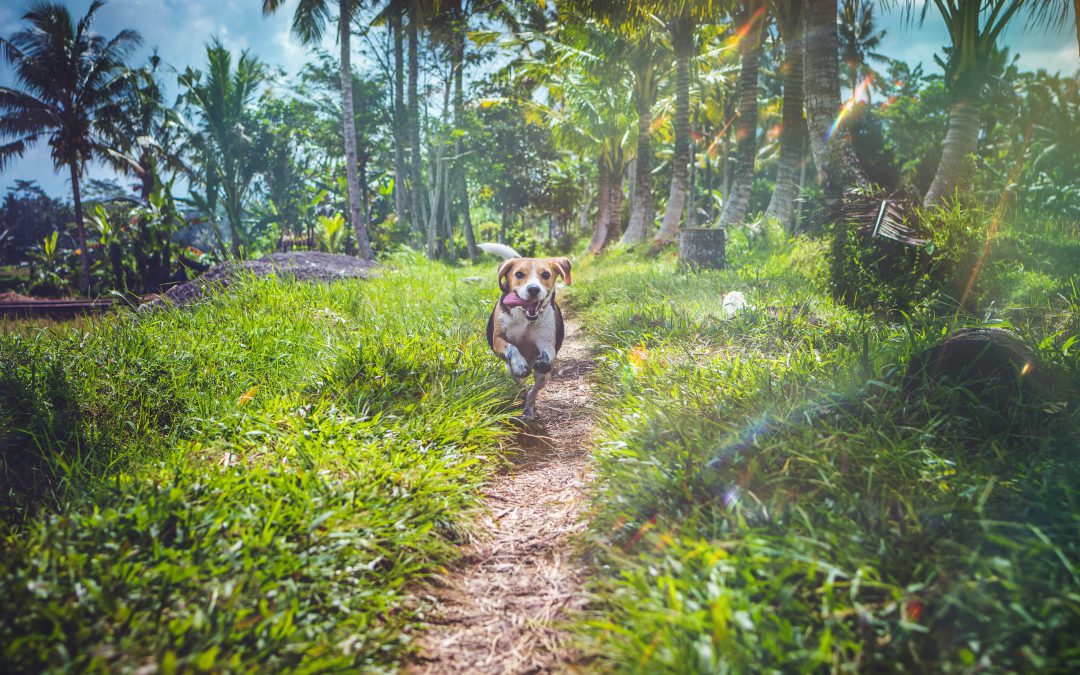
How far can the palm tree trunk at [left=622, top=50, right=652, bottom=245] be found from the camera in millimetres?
14883

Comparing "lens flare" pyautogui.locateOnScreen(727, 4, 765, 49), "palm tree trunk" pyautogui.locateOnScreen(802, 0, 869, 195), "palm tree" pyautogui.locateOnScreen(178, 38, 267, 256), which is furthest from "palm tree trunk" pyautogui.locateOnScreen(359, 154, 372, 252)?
"palm tree trunk" pyautogui.locateOnScreen(802, 0, 869, 195)

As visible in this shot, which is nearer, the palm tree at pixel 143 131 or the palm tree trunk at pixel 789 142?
the palm tree trunk at pixel 789 142

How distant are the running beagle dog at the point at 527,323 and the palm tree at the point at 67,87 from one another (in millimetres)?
20697

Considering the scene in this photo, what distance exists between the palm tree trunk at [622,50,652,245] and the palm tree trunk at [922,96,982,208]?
976 cm

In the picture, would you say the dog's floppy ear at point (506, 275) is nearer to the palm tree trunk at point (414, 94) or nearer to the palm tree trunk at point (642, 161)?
the palm tree trunk at point (642, 161)

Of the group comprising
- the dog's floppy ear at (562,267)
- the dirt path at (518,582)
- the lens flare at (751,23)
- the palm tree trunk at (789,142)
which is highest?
the lens flare at (751,23)

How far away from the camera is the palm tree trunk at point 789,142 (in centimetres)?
1022

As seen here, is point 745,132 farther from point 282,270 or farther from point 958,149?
point 282,270

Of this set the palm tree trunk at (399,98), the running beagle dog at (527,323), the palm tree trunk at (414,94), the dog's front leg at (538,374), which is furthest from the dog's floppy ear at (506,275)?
the palm tree trunk at (399,98)

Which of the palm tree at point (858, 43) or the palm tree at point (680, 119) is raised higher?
the palm tree at point (858, 43)

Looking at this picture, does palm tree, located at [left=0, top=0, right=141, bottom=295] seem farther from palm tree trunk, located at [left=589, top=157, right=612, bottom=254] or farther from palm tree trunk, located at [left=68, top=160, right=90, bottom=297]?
palm tree trunk, located at [left=589, top=157, right=612, bottom=254]

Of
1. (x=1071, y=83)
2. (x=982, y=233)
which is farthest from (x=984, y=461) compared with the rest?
(x=1071, y=83)

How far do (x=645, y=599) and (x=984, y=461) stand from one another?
154 cm

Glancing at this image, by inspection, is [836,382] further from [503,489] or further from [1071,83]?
[1071,83]
